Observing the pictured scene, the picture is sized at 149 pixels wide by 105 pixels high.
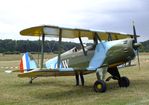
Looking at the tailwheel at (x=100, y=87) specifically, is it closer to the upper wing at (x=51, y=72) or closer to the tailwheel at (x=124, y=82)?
the upper wing at (x=51, y=72)

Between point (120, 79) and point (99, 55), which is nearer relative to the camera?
point (99, 55)

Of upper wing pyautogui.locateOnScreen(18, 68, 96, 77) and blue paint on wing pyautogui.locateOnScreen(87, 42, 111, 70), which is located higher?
blue paint on wing pyautogui.locateOnScreen(87, 42, 111, 70)

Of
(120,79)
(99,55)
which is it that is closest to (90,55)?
(99,55)

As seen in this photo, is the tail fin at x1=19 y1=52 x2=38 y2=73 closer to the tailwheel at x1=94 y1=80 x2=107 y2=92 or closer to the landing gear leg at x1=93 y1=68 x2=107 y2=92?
the landing gear leg at x1=93 y1=68 x2=107 y2=92

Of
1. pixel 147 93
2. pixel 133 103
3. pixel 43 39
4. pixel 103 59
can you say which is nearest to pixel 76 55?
pixel 103 59

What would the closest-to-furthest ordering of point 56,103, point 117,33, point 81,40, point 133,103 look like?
point 133,103
point 56,103
point 81,40
point 117,33

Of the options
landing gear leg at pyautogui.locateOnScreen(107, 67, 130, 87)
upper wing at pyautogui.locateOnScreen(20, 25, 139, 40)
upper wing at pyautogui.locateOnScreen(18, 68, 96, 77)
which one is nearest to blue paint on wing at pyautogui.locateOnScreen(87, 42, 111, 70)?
upper wing at pyautogui.locateOnScreen(18, 68, 96, 77)

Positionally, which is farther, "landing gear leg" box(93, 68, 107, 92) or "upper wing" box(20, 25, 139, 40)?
"landing gear leg" box(93, 68, 107, 92)

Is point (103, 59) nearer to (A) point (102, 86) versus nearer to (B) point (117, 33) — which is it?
(A) point (102, 86)

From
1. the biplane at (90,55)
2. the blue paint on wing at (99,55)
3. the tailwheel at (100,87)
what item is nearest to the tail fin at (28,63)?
the biplane at (90,55)

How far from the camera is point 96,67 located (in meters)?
13.2

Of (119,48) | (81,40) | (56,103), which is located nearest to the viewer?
(56,103)

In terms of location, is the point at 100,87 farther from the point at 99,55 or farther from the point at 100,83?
the point at 99,55

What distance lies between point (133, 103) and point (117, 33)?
6496 millimetres
